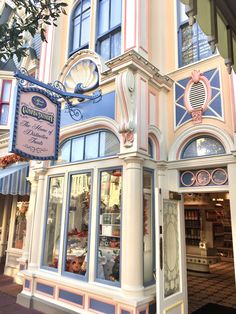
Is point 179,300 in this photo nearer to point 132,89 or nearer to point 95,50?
point 132,89

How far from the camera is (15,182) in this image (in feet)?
27.5

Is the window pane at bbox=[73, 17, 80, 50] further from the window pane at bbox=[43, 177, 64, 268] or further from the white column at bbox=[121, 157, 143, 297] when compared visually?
the white column at bbox=[121, 157, 143, 297]

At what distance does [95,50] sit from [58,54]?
4.95 feet

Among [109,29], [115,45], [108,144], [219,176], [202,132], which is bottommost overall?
[219,176]

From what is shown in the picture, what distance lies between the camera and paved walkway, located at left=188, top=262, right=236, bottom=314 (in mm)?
6422

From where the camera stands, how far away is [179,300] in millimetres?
5043

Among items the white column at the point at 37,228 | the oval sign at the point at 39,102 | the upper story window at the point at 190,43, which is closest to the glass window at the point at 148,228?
the oval sign at the point at 39,102

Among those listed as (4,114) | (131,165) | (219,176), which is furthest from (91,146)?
(4,114)

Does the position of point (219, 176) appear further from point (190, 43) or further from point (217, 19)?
point (217, 19)

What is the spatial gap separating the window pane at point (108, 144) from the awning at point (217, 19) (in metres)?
3.46

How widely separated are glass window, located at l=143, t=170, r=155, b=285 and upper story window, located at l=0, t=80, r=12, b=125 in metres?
7.27

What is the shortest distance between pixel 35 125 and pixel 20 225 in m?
5.57

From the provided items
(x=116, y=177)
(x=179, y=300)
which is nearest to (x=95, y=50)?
(x=116, y=177)

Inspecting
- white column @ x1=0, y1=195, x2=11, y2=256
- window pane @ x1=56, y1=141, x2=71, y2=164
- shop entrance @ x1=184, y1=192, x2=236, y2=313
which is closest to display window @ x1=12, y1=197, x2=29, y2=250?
white column @ x1=0, y1=195, x2=11, y2=256
